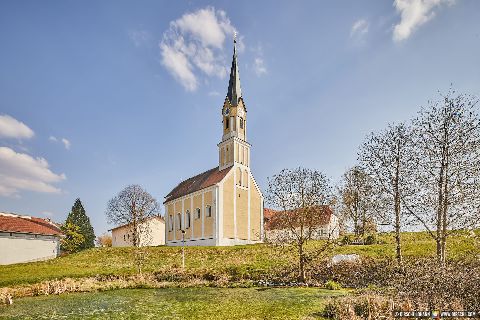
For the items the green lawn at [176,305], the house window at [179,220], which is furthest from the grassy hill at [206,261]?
the house window at [179,220]

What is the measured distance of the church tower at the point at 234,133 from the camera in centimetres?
5009

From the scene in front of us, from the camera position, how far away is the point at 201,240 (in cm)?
4728

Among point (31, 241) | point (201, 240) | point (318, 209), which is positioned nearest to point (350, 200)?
A: point (318, 209)

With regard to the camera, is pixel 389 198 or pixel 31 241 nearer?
pixel 389 198

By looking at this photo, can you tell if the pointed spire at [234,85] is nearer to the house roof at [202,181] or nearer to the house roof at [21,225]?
the house roof at [202,181]

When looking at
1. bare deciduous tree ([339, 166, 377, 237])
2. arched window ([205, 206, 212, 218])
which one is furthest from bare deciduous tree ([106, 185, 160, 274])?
bare deciduous tree ([339, 166, 377, 237])

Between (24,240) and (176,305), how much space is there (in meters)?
40.3

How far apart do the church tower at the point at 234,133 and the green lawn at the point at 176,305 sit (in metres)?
29.7

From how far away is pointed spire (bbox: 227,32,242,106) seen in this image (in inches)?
2073

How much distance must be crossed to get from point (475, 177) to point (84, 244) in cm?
7115

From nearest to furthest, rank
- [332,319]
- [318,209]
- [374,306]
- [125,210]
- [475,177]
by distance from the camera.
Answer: [374,306], [332,319], [475,177], [318,209], [125,210]

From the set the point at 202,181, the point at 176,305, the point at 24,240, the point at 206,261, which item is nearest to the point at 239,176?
the point at 202,181

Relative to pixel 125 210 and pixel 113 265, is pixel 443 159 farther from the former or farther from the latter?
pixel 125 210

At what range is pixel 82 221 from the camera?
250 ft
